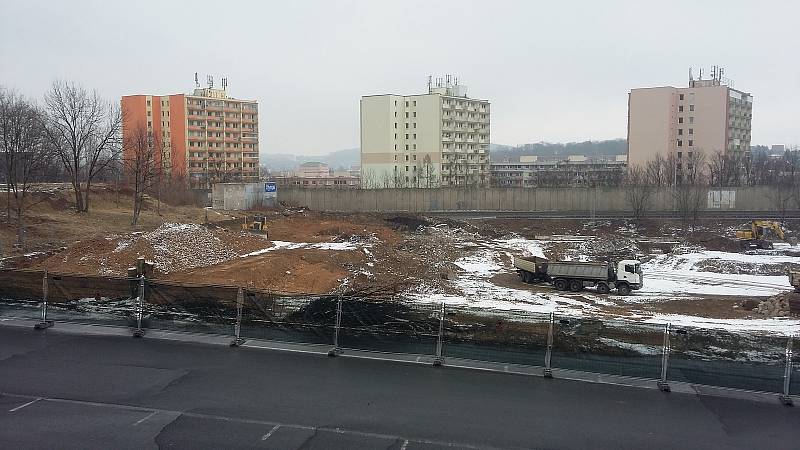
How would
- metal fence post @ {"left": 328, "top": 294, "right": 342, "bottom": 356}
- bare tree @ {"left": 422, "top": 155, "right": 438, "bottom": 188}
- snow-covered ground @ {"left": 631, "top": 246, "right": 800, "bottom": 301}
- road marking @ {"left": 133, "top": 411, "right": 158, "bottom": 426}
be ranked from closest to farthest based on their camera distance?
road marking @ {"left": 133, "top": 411, "right": 158, "bottom": 426}, metal fence post @ {"left": 328, "top": 294, "right": 342, "bottom": 356}, snow-covered ground @ {"left": 631, "top": 246, "right": 800, "bottom": 301}, bare tree @ {"left": 422, "top": 155, "right": 438, "bottom": 188}

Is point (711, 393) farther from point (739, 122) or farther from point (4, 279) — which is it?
point (739, 122)

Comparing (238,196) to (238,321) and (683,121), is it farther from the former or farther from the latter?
(683,121)

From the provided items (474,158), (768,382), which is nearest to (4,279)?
(768,382)

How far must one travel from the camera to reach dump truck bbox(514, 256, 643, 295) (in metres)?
30.3

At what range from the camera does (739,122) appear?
105 metres

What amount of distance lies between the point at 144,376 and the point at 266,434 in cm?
331

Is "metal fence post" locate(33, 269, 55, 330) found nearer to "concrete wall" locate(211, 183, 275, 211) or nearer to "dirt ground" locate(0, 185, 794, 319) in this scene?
"dirt ground" locate(0, 185, 794, 319)

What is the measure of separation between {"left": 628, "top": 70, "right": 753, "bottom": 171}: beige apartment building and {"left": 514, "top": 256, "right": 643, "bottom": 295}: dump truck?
7796 cm

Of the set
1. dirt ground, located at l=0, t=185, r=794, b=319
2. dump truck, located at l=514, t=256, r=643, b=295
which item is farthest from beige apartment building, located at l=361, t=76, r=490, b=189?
dump truck, located at l=514, t=256, r=643, b=295

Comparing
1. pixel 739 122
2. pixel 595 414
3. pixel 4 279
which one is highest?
pixel 739 122

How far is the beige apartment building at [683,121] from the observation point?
100m

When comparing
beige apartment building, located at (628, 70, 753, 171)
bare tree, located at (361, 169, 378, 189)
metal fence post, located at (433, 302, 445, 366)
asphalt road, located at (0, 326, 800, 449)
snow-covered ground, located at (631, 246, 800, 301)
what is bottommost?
snow-covered ground, located at (631, 246, 800, 301)

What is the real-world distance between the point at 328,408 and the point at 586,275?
24.1 metres

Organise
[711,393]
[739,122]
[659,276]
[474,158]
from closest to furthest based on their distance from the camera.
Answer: [711,393] → [659,276] → [739,122] → [474,158]
